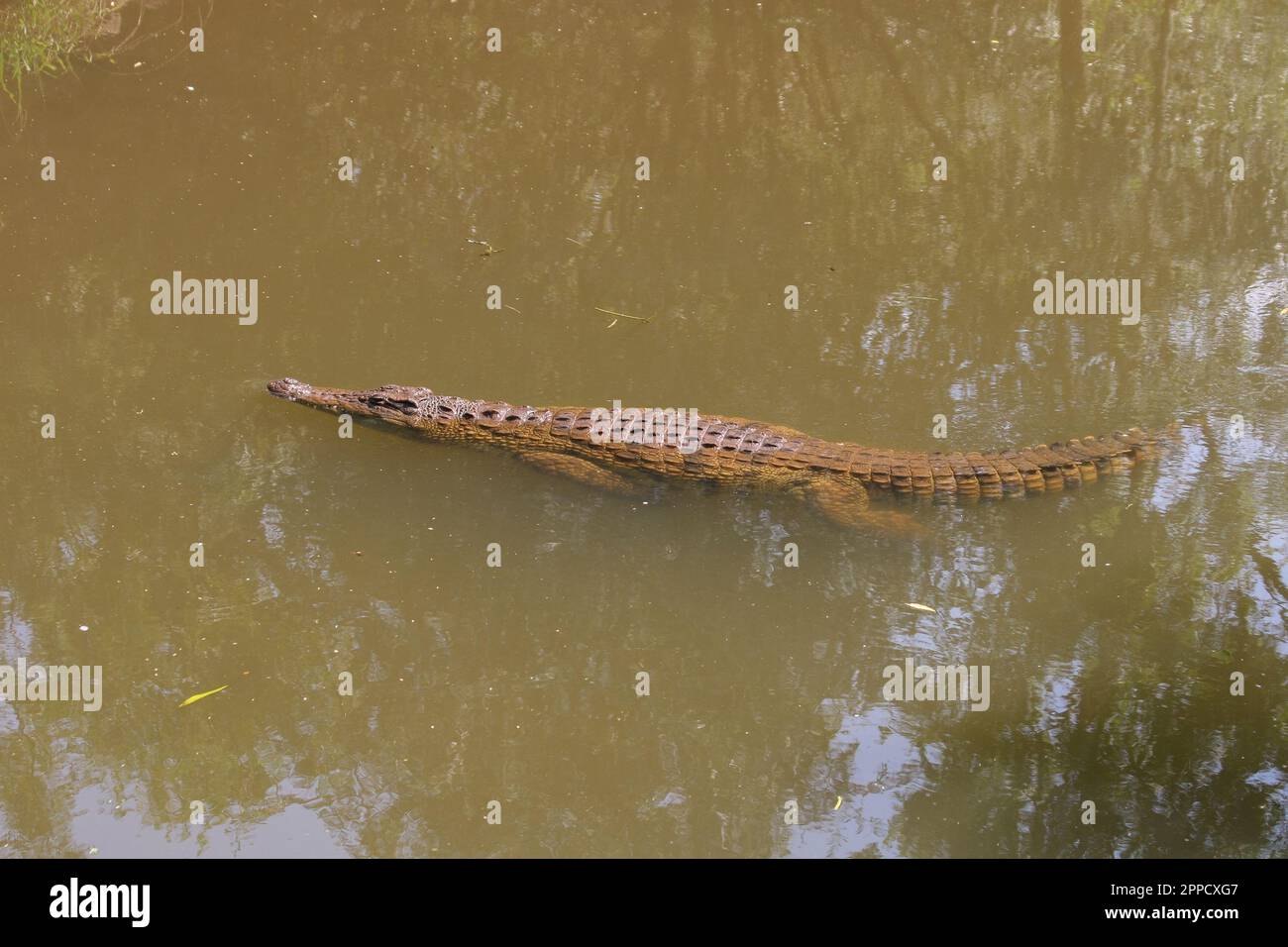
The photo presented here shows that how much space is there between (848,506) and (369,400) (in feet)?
10.4

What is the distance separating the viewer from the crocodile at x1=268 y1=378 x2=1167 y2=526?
6195 millimetres

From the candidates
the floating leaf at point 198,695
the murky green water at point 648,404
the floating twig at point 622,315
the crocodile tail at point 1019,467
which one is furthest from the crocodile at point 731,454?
the floating leaf at point 198,695

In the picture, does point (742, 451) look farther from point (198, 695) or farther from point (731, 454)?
point (198, 695)

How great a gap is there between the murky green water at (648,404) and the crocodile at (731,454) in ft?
0.54

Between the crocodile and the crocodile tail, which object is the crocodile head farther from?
the crocodile tail

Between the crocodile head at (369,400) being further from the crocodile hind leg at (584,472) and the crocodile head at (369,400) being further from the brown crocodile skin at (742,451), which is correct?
the crocodile hind leg at (584,472)

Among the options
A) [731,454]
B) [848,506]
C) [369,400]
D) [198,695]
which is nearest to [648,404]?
[731,454]

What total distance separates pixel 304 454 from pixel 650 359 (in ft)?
7.73

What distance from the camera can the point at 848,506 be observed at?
20.4 ft

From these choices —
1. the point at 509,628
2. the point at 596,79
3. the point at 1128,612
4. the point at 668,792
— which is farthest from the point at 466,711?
the point at 596,79

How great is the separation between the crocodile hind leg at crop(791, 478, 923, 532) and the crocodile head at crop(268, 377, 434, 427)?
2.50 m

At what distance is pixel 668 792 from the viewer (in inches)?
195

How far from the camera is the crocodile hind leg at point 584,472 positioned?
6.61 meters
